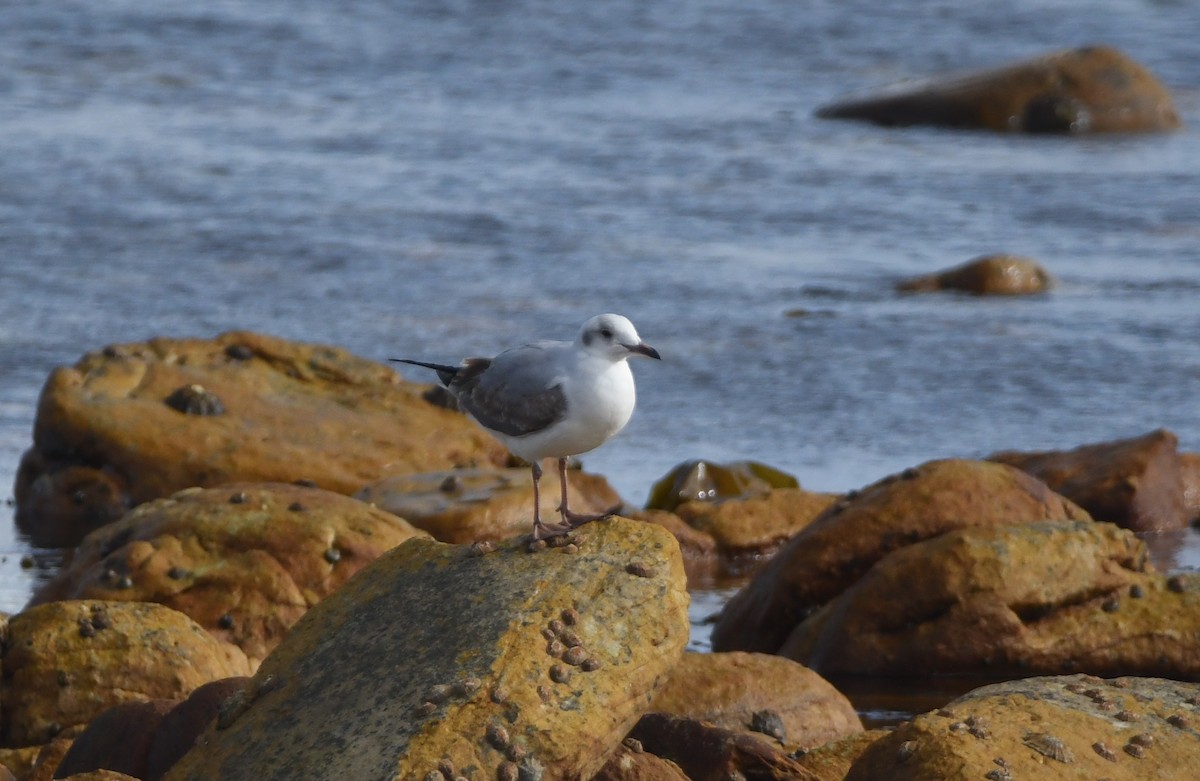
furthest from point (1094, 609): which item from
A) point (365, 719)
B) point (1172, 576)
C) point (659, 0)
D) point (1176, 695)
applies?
point (659, 0)

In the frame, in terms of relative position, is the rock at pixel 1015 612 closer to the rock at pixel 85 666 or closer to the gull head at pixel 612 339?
the gull head at pixel 612 339

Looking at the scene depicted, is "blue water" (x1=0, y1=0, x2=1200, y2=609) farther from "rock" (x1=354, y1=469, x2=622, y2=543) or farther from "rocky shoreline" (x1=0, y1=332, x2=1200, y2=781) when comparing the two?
"rock" (x1=354, y1=469, x2=622, y2=543)

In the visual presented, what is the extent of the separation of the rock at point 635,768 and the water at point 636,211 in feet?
8.95

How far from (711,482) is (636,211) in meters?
6.70

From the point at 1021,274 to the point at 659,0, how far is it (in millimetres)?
12697

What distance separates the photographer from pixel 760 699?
6.29 meters

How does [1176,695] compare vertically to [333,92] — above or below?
above

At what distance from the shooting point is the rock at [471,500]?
327 inches

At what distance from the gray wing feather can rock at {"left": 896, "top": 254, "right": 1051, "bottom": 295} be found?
8.41 m

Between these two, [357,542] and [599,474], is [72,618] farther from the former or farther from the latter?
[599,474]

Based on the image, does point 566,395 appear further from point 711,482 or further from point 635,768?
point 711,482

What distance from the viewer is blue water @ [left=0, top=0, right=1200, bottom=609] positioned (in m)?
11.7

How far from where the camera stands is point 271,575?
7.08 m

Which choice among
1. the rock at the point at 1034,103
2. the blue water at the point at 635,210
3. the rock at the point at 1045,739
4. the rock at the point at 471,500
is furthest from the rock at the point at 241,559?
the rock at the point at 1034,103
